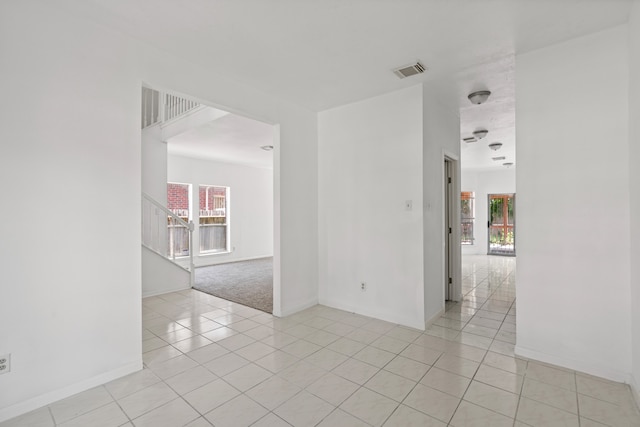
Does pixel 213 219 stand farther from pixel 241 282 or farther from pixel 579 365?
pixel 579 365

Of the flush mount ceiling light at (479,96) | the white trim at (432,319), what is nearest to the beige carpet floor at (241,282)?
Answer: the white trim at (432,319)

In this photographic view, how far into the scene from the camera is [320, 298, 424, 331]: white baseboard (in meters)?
3.50

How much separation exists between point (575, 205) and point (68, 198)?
3985 millimetres

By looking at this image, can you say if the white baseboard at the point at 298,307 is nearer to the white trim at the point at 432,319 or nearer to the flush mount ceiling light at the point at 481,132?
the white trim at the point at 432,319

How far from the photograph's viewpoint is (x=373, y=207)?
387 centimetres

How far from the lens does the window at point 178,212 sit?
7535mm

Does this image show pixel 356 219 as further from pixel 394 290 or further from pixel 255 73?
pixel 255 73

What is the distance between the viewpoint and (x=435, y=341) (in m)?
3.15

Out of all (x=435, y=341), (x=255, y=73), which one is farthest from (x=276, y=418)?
(x=255, y=73)

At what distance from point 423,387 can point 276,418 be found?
1.12 m

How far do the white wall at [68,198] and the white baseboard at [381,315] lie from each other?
2424mm

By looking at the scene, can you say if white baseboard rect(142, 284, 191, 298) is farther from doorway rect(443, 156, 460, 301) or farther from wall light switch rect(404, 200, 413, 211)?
doorway rect(443, 156, 460, 301)

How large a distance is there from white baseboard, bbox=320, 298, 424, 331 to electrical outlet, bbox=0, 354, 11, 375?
3.21 metres

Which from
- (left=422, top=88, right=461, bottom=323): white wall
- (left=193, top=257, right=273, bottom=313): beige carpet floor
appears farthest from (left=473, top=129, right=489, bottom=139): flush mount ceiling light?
(left=193, top=257, right=273, bottom=313): beige carpet floor
